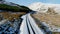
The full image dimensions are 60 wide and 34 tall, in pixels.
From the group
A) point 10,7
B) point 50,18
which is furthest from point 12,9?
point 50,18

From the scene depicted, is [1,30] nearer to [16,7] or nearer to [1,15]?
[1,15]

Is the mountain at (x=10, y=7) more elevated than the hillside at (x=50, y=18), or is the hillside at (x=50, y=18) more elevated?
the mountain at (x=10, y=7)

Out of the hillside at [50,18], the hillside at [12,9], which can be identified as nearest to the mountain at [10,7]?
the hillside at [12,9]

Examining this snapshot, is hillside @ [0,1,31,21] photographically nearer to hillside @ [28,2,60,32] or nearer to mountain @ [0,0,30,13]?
mountain @ [0,0,30,13]

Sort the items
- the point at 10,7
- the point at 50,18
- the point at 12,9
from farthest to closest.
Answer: the point at 12,9 < the point at 10,7 < the point at 50,18

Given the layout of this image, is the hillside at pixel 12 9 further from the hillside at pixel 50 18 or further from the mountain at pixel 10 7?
the hillside at pixel 50 18

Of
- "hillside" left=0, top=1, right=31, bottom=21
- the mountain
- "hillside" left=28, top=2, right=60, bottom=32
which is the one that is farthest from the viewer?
the mountain

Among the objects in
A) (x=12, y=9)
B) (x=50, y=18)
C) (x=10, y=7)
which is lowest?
(x=50, y=18)

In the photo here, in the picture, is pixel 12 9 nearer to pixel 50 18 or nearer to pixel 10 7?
pixel 10 7

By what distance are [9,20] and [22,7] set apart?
4.84m

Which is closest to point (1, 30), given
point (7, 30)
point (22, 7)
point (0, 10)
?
point (7, 30)

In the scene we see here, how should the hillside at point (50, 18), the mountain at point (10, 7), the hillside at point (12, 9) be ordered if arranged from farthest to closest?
the mountain at point (10, 7), the hillside at point (12, 9), the hillside at point (50, 18)

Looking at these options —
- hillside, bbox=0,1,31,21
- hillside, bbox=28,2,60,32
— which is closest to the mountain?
hillside, bbox=0,1,31,21

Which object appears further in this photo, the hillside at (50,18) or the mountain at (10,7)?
the mountain at (10,7)
